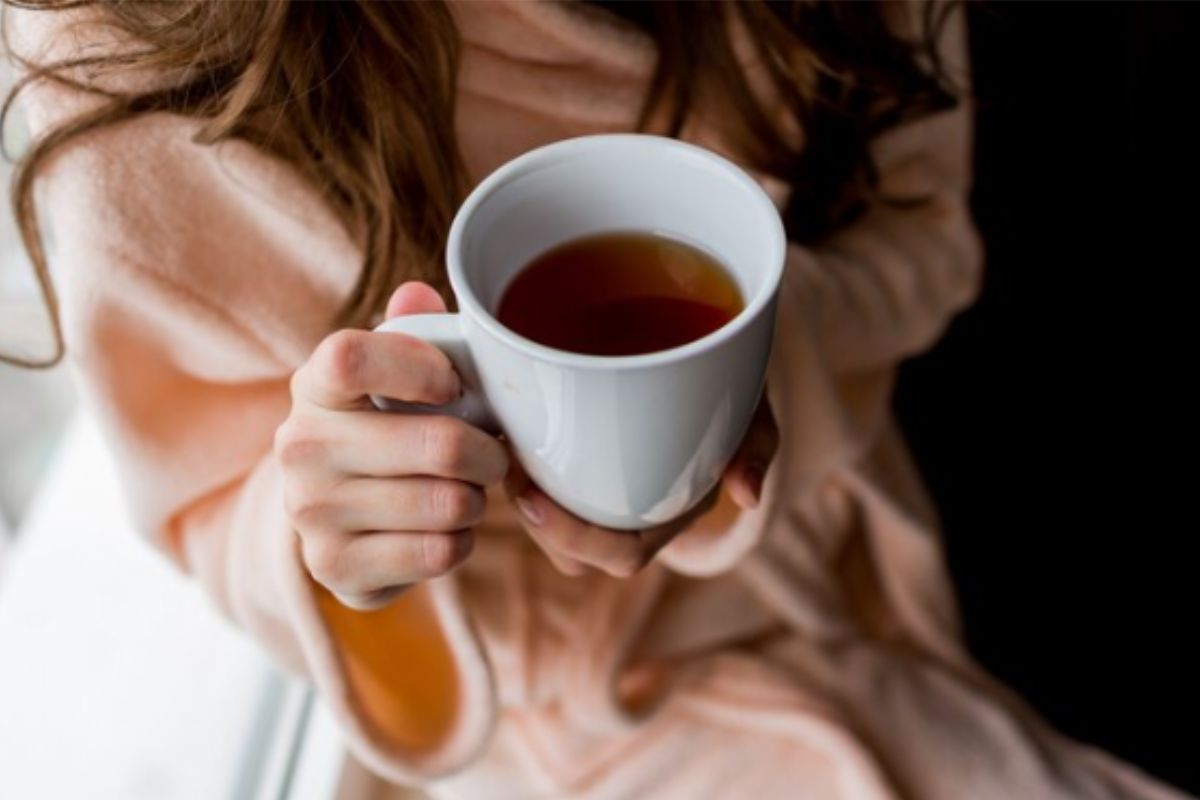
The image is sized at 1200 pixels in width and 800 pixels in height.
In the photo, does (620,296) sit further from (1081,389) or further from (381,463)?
(1081,389)

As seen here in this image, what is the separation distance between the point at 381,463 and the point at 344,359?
57 millimetres

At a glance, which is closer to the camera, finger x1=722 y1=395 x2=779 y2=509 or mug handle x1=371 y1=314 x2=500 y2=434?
mug handle x1=371 y1=314 x2=500 y2=434

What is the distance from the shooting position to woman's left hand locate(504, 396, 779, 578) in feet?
1.77

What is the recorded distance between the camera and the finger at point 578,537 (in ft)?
1.76

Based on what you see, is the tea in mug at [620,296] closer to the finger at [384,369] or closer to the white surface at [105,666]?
the finger at [384,369]

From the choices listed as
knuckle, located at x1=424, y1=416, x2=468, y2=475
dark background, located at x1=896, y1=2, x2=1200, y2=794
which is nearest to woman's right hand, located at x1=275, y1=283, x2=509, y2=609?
knuckle, located at x1=424, y1=416, x2=468, y2=475

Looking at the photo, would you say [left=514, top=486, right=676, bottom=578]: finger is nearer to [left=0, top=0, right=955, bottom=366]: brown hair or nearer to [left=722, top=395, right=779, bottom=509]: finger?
[left=722, top=395, right=779, bottom=509]: finger

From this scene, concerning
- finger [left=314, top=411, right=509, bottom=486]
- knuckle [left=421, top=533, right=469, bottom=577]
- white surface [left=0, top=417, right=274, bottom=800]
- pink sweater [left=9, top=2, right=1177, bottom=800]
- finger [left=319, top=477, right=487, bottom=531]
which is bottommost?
white surface [left=0, top=417, right=274, bottom=800]

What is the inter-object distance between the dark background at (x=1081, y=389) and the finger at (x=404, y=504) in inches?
31.3

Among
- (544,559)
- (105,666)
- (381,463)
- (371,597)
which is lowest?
(105,666)

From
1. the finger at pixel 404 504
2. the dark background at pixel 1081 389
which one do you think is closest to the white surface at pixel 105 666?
the finger at pixel 404 504

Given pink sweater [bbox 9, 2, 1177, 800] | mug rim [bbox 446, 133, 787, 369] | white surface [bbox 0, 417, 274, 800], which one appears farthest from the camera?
white surface [bbox 0, 417, 274, 800]

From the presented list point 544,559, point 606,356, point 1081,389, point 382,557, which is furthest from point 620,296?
point 1081,389

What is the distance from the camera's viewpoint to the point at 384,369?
17.5 inches
